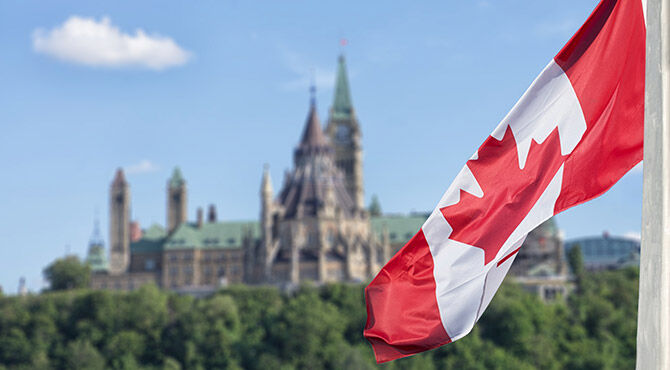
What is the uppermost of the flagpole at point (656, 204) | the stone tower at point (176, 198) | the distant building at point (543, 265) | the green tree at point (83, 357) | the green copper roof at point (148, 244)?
the stone tower at point (176, 198)

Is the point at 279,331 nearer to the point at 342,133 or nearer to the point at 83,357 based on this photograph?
the point at 83,357

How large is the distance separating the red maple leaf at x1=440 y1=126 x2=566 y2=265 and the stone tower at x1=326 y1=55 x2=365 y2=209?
163097 millimetres

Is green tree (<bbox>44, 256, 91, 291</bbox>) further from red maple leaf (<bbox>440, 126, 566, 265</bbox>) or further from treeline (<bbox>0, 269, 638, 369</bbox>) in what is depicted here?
red maple leaf (<bbox>440, 126, 566, 265</bbox>)

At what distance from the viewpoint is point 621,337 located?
12125cm

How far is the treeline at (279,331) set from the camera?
115 metres

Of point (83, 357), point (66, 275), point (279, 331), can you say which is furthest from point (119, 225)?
point (279, 331)

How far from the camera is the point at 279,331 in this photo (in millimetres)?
120500

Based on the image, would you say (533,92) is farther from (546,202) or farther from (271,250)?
(271,250)

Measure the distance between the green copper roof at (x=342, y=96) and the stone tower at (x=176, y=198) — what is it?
2550cm

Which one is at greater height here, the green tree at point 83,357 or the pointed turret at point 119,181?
the pointed turret at point 119,181

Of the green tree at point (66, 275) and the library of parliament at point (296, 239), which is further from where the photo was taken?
the green tree at point (66, 275)

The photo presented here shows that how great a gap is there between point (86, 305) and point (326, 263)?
2901 centimetres

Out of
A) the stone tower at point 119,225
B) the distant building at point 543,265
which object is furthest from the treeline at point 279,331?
the stone tower at point 119,225

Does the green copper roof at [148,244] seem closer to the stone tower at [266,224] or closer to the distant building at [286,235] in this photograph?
the distant building at [286,235]
